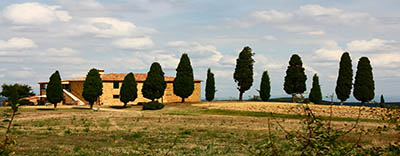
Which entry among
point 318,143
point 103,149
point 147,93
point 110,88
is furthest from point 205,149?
point 110,88

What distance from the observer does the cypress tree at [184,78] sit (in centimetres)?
7344

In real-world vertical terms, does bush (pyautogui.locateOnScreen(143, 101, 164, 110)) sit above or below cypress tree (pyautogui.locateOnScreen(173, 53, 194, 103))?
below

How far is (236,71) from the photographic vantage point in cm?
7819

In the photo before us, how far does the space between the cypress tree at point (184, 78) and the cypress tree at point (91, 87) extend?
16.0 metres

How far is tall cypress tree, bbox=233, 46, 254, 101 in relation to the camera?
77000 millimetres

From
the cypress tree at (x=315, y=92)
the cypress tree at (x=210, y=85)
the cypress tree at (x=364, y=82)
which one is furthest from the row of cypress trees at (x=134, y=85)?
the cypress tree at (x=364, y=82)

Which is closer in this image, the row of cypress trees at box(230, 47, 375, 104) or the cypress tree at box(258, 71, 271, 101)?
the row of cypress trees at box(230, 47, 375, 104)

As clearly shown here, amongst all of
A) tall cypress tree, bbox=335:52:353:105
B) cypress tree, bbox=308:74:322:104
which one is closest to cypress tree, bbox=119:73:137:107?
cypress tree, bbox=308:74:322:104

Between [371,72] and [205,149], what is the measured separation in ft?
183

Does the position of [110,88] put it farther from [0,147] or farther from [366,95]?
[0,147]

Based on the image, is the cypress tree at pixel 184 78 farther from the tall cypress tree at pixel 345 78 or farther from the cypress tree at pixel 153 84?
the tall cypress tree at pixel 345 78

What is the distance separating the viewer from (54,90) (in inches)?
2360

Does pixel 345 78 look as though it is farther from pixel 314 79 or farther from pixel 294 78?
pixel 294 78

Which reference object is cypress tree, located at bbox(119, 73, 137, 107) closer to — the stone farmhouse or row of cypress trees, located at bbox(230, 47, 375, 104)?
Answer: the stone farmhouse
